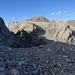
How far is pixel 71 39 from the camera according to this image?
5192 inches

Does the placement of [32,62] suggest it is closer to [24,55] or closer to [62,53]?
[24,55]

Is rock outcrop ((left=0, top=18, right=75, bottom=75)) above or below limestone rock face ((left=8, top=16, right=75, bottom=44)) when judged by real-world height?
below

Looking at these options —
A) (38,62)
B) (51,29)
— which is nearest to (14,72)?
(38,62)

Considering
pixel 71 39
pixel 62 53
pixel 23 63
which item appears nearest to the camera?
pixel 23 63

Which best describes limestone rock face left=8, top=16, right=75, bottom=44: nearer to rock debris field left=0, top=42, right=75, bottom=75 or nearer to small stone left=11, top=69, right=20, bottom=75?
rock debris field left=0, top=42, right=75, bottom=75

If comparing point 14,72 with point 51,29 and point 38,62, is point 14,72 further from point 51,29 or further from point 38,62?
point 51,29

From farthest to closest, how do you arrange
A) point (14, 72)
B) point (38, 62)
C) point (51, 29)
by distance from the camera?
point (51, 29), point (38, 62), point (14, 72)

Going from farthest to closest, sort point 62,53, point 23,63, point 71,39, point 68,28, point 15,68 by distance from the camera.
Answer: point 68,28, point 71,39, point 62,53, point 23,63, point 15,68

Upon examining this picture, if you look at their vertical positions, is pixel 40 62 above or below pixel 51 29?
below

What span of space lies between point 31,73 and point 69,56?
381 cm

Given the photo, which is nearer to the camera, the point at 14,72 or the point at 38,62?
the point at 14,72

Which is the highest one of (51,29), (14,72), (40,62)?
(51,29)

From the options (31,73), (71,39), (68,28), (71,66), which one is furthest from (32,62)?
(68,28)

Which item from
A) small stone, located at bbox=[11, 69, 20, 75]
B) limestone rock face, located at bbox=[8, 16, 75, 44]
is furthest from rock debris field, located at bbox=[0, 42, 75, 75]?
limestone rock face, located at bbox=[8, 16, 75, 44]
